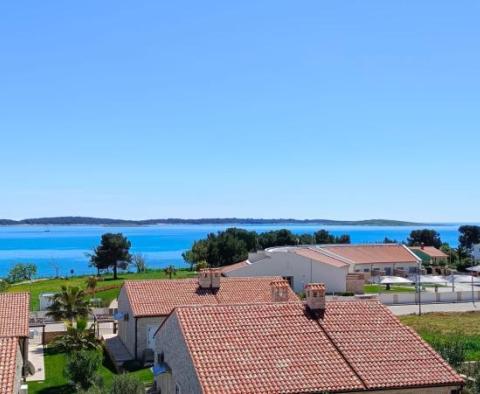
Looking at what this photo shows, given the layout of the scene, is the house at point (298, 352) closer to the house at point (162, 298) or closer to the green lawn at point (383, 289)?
the house at point (162, 298)

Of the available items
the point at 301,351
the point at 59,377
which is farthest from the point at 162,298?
the point at 301,351

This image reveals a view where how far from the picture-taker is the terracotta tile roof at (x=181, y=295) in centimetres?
3453

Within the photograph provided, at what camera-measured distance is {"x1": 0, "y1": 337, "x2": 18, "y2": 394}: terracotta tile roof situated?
621 inches

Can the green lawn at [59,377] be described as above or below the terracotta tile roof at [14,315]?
below

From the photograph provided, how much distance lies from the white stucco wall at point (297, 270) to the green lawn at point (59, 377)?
34.1 m

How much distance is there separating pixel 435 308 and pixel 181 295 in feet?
97.6

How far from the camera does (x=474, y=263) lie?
92.6m

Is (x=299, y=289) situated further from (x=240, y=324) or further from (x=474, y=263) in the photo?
(x=240, y=324)

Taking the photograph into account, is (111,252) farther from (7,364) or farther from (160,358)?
(7,364)

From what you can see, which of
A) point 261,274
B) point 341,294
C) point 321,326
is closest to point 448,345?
point 321,326

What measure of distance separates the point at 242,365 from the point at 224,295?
750 inches

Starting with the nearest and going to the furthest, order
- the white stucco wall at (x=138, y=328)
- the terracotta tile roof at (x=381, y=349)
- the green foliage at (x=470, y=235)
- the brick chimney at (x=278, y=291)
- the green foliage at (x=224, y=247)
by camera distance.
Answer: the terracotta tile roof at (x=381, y=349) < the brick chimney at (x=278, y=291) < the white stucco wall at (x=138, y=328) < the green foliage at (x=224, y=247) < the green foliage at (x=470, y=235)

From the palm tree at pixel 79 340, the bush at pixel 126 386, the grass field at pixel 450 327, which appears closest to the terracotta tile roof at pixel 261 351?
the bush at pixel 126 386

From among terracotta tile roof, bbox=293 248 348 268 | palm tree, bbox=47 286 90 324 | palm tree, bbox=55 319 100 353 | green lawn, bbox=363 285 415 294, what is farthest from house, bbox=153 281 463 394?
green lawn, bbox=363 285 415 294
